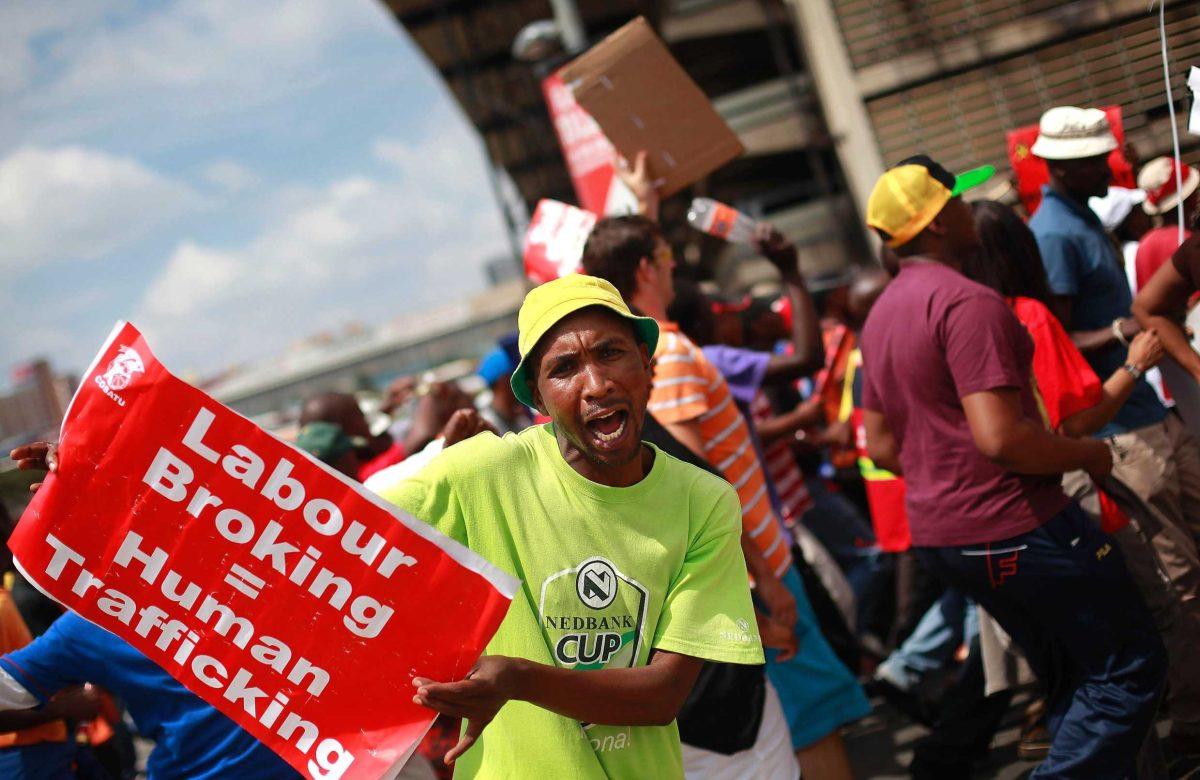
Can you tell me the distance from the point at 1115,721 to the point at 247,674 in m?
2.37

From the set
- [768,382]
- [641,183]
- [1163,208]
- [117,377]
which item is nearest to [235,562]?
[117,377]

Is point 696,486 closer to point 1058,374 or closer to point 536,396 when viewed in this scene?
point 536,396

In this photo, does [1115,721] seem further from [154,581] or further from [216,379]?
[216,379]

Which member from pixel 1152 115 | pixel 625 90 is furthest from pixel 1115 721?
pixel 1152 115

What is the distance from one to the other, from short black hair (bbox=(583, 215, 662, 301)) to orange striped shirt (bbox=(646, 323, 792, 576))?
0.67ft

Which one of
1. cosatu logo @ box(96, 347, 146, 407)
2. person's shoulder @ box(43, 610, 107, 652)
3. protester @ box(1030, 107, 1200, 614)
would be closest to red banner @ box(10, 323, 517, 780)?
cosatu logo @ box(96, 347, 146, 407)

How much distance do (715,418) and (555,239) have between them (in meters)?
1.71

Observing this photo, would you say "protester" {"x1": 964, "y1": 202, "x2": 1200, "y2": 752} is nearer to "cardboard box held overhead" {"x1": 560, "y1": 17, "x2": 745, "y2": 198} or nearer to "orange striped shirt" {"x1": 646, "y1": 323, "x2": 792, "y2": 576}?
"orange striped shirt" {"x1": 646, "y1": 323, "x2": 792, "y2": 576}

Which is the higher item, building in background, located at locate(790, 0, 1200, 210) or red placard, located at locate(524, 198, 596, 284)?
red placard, located at locate(524, 198, 596, 284)

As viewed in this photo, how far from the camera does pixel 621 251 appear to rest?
3629 millimetres

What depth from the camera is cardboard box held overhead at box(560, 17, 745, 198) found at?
4805 mm

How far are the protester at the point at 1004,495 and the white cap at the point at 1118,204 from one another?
2.60 metres

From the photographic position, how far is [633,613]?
2.09 metres

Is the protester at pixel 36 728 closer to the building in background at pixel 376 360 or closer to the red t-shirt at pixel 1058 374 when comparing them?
the red t-shirt at pixel 1058 374
